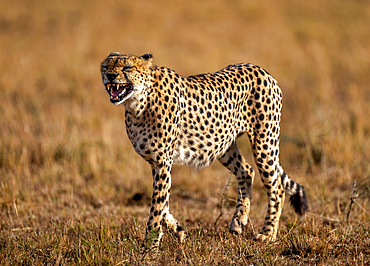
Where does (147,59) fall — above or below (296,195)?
above

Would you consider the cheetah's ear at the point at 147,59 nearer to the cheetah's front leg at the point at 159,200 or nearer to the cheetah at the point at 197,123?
the cheetah at the point at 197,123

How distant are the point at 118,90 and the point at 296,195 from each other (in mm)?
1980

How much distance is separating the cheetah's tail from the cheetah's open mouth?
5.66 feet

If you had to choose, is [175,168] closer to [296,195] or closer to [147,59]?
[296,195]

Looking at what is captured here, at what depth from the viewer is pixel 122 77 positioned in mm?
3205

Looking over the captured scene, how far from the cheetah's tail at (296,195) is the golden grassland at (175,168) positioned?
96 mm

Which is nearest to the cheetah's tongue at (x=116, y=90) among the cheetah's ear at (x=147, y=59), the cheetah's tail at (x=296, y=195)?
the cheetah's ear at (x=147, y=59)

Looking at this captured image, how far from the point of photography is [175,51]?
1172 centimetres

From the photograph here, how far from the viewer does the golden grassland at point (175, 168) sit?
11.7 ft

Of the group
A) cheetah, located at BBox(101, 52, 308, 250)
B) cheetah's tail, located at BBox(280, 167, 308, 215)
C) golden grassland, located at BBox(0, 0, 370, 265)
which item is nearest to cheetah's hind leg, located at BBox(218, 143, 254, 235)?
cheetah, located at BBox(101, 52, 308, 250)

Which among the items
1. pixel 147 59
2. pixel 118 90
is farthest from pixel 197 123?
pixel 118 90

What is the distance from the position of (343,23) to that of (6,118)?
9.77 metres

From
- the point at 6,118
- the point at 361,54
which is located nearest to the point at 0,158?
the point at 6,118

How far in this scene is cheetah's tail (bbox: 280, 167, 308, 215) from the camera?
4.17 metres
